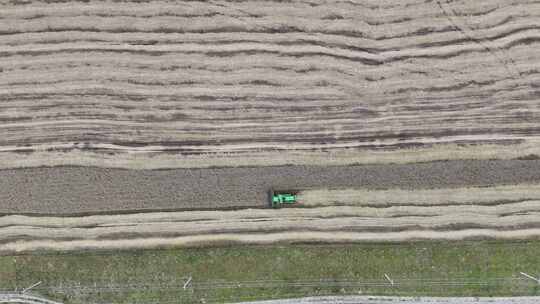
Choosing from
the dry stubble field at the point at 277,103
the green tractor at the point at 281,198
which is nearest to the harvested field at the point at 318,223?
the dry stubble field at the point at 277,103

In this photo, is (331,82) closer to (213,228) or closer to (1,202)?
(213,228)

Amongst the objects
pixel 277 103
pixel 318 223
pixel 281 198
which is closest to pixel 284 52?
pixel 277 103

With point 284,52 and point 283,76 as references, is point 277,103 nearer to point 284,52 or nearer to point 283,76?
point 283,76

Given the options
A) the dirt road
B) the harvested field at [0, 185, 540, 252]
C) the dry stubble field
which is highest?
the dry stubble field

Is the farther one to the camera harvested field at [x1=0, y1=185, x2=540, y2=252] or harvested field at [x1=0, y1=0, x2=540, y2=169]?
harvested field at [x1=0, y1=185, x2=540, y2=252]

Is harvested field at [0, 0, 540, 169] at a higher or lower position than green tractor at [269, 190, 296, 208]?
higher

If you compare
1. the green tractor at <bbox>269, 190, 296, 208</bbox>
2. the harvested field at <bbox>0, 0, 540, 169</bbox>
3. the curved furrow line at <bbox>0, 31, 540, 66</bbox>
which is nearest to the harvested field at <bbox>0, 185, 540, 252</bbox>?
the green tractor at <bbox>269, 190, 296, 208</bbox>

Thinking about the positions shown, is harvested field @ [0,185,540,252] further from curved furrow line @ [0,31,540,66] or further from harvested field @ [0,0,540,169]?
curved furrow line @ [0,31,540,66]
